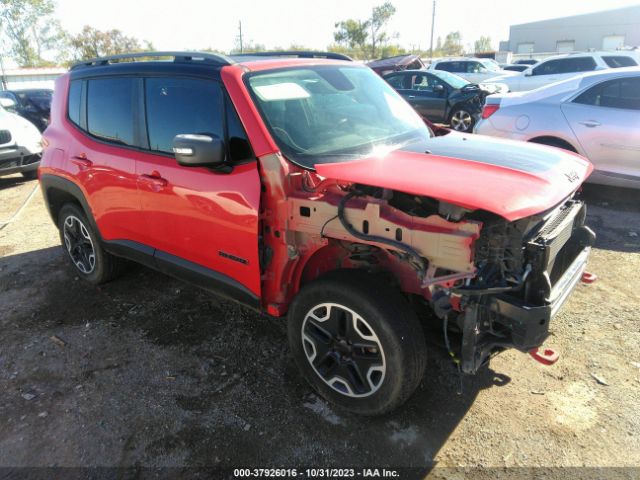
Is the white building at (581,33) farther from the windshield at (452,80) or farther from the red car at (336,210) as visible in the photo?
the red car at (336,210)

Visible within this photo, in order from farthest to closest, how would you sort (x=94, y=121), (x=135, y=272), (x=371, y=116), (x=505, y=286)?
1. (x=135, y=272)
2. (x=94, y=121)
3. (x=371, y=116)
4. (x=505, y=286)

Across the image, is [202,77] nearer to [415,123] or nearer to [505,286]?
[415,123]

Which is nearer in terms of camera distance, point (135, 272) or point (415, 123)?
point (415, 123)

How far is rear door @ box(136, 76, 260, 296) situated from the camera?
2.83 metres

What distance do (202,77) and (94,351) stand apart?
2142 mm

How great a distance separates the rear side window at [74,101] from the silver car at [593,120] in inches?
204

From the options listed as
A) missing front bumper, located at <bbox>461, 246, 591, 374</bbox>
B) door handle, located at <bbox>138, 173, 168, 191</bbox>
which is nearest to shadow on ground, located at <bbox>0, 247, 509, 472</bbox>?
missing front bumper, located at <bbox>461, 246, 591, 374</bbox>

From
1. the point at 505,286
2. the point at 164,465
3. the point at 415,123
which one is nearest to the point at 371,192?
the point at 505,286

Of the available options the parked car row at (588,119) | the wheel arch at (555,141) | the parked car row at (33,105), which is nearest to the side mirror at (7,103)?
the parked car row at (33,105)

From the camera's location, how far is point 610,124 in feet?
19.0

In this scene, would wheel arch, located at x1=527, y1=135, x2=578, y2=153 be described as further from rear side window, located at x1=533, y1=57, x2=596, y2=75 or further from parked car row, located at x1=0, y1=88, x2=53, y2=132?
parked car row, located at x1=0, y1=88, x2=53, y2=132

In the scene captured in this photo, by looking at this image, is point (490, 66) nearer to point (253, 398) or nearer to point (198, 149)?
point (198, 149)

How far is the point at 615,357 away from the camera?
3.18m

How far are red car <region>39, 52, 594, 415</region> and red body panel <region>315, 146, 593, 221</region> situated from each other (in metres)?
0.01
